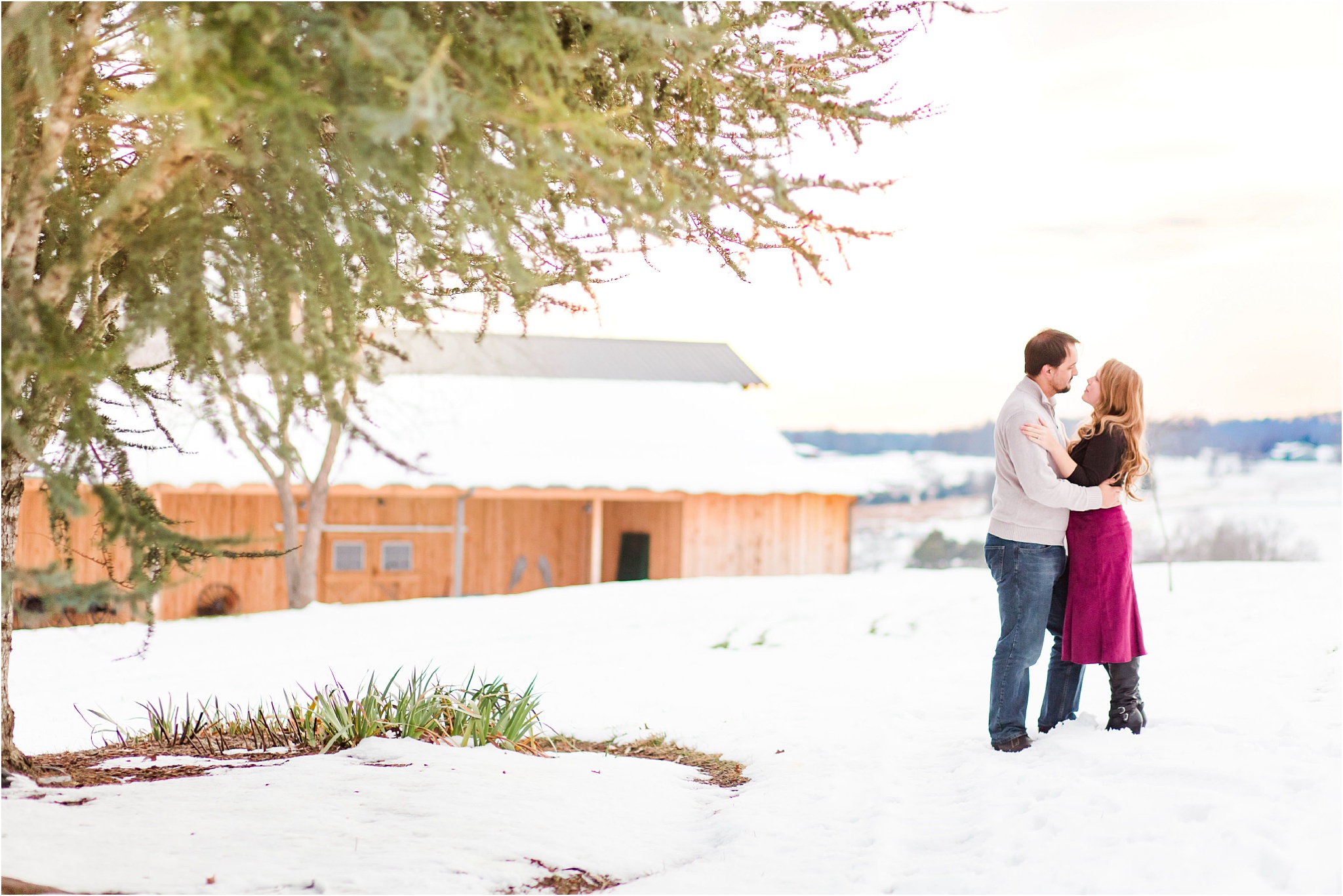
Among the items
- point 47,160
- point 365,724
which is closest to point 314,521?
point 365,724

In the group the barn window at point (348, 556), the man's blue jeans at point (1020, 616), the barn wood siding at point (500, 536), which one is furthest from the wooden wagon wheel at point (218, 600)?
the man's blue jeans at point (1020, 616)

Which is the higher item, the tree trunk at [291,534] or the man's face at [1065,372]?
the man's face at [1065,372]

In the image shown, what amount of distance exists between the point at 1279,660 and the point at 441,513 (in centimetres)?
1459

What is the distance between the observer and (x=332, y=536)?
18.2 meters

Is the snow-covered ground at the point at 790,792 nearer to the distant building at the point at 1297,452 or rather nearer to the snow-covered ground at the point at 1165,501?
the snow-covered ground at the point at 1165,501

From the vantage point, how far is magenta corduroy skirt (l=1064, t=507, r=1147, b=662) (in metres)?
4.74

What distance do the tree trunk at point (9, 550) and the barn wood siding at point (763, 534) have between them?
13.4m

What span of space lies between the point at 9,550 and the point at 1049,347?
451 centimetres

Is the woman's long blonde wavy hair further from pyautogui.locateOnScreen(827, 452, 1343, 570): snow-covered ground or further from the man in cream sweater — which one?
pyautogui.locateOnScreen(827, 452, 1343, 570): snow-covered ground

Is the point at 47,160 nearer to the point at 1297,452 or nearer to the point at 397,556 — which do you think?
the point at 397,556

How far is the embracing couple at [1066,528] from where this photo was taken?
186 inches

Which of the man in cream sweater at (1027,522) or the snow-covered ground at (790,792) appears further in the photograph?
the man in cream sweater at (1027,522)

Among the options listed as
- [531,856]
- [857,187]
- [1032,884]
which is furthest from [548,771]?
[857,187]

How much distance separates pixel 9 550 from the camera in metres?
4.07
